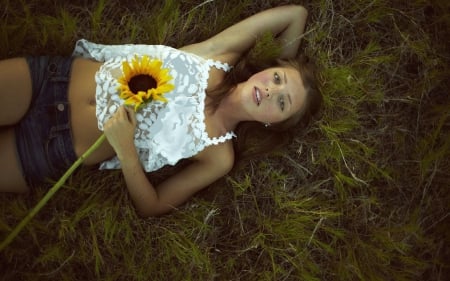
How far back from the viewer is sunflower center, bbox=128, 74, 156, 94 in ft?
4.32

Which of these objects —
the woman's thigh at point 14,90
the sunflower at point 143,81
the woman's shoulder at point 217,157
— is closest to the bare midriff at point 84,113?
the woman's thigh at point 14,90

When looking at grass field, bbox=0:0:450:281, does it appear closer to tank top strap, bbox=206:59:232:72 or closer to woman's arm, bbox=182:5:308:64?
woman's arm, bbox=182:5:308:64

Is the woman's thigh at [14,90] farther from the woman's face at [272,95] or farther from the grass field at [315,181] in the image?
the woman's face at [272,95]

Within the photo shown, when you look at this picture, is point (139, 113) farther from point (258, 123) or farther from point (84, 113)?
point (258, 123)

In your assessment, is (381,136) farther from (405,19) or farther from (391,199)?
(405,19)

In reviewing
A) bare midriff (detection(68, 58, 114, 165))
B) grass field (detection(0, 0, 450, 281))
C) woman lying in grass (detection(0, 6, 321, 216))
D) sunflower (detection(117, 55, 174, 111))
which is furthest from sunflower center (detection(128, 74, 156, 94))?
grass field (detection(0, 0, 450, 281))

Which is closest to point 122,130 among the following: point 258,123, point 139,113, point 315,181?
point 139,113

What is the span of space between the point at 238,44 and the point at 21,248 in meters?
1.17

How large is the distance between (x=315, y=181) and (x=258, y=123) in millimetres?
387

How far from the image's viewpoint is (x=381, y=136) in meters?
2.16

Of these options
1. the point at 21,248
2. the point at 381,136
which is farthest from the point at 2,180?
the point at 381,136

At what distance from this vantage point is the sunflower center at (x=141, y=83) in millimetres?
1316

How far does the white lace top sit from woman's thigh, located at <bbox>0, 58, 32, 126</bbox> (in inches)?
10.2

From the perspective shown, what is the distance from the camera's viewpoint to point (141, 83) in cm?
133
